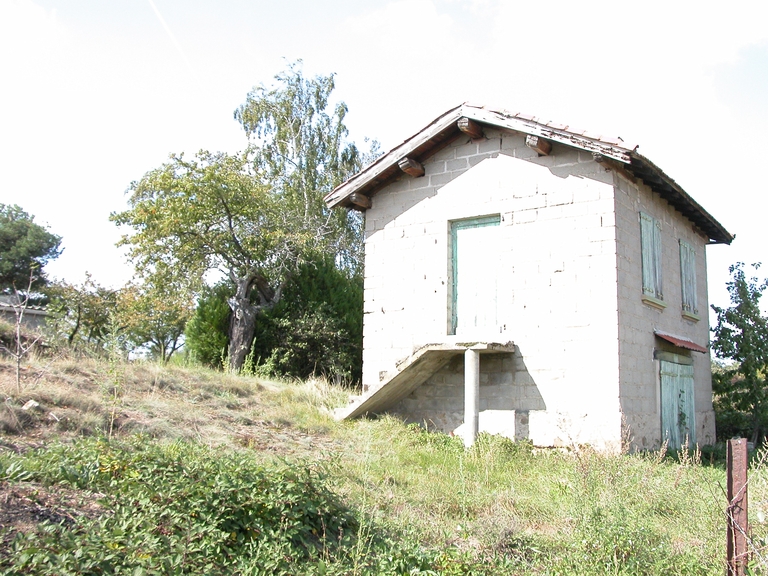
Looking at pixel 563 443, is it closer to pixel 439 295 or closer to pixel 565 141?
pixel 439 295

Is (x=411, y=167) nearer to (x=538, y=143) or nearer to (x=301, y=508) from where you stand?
(x=538, y=143)

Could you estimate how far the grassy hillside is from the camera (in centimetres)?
455

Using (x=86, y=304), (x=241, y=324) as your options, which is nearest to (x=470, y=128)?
(x=241, y=324)

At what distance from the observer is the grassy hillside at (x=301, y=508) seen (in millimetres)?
4551

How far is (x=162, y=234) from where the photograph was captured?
54.6ft

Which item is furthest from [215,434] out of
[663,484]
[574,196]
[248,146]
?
[248,146]

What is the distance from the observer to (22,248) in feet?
116

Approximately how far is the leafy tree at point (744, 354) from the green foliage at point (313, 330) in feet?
29.0

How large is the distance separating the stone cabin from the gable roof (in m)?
0.02

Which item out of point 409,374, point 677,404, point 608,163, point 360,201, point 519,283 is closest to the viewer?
point 608,163

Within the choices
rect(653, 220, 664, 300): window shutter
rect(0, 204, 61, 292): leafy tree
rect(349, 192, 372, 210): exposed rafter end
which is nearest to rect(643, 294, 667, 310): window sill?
rect(653, 220, 664, 300): window shutter

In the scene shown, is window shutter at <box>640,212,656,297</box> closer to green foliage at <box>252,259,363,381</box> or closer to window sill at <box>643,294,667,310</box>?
window sill at <box>643,294,667,310</box>

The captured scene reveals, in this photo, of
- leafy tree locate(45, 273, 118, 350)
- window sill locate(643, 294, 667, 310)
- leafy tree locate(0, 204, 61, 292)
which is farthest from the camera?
leafy tree locate(0, 204, 61, 292)

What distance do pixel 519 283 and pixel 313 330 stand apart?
316 inches
